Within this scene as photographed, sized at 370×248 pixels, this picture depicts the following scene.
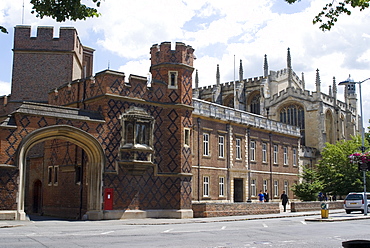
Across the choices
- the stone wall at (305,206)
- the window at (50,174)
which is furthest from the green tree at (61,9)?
the stone wall at (305,206)

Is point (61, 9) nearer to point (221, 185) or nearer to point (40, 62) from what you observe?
point (40, 62)

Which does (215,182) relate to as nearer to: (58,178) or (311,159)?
(58,178)

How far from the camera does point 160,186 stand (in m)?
26.7

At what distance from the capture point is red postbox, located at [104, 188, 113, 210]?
2455cm

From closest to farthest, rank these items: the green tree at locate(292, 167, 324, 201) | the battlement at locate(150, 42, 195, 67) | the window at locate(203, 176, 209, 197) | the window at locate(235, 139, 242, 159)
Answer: the battlement at locate(150, 42, 195, 67)
the window at locate(203, 176, 209, 197)
the window at locate(235, 139, 242, 159)
the green tree at locate(292, 167, 324, 201)

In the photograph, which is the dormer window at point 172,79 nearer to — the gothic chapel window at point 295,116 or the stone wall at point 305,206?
the stone wall at point 305,206

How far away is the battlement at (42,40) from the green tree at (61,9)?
85.9 feet

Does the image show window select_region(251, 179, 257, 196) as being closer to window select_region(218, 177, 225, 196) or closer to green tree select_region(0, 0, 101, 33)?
window select_region(218, 177, 225, 196)

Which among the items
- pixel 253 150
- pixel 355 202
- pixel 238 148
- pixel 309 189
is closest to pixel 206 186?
pixel 238 148

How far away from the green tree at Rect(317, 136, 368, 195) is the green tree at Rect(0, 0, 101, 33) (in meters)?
35.7

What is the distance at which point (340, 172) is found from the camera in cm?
4400

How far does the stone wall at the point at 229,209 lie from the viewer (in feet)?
90.3

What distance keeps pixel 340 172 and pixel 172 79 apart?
23278 millimetres

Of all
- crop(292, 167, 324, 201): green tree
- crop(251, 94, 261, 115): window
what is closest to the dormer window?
crop(292, 167, 324, 201): green tree
